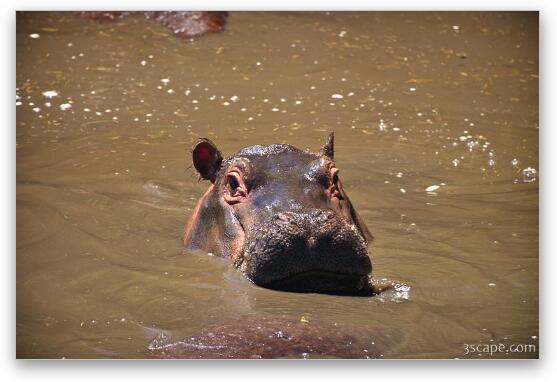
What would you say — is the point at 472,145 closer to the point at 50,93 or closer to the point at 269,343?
the point at 50,93

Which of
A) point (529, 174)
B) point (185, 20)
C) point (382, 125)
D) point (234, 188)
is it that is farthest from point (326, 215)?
point (185, 20)

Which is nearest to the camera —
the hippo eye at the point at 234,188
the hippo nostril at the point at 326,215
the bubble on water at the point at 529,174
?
the hippo nostril at the point at 326,215

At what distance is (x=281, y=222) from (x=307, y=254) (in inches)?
10.5

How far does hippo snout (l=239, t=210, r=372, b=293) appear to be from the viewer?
586 centimetres

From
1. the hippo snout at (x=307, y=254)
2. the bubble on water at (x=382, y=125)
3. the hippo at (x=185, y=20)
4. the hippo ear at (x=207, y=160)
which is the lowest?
the hippo snout at (x=307, y=254)

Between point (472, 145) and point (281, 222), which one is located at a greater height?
point (472, 145)

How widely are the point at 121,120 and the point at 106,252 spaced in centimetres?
355

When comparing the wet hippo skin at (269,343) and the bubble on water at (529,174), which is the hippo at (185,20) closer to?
the bubble on water at (529,174)

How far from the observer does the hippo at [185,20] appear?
38.8ft

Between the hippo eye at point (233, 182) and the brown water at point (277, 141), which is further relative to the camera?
the hippo eye at point (233, 182)

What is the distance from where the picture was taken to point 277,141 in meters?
10.0

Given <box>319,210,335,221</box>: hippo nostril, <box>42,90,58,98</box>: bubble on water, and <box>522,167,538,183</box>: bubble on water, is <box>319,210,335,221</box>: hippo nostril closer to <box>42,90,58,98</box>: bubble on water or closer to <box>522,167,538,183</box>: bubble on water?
<box>522,167,538,183</box>: bubble on water

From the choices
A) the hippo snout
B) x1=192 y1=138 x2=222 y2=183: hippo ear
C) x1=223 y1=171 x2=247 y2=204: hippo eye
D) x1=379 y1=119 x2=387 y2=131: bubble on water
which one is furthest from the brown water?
x1=192 y1=138 x2=222 y2=183: hippo ear

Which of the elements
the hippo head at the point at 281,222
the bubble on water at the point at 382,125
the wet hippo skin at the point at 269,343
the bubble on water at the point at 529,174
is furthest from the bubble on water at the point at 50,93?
the wet hippo skin at the point at 269,343
